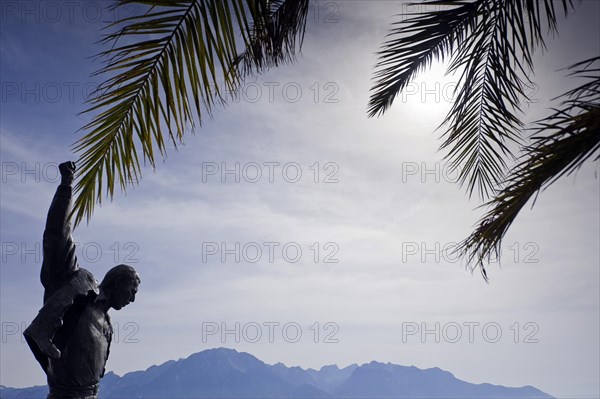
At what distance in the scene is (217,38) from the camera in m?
2.59

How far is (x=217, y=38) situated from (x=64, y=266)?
2308 millimetres

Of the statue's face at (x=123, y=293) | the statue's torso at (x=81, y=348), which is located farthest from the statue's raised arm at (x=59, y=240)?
the statue's face at (x=123, y=293)

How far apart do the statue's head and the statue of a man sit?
0.07 m

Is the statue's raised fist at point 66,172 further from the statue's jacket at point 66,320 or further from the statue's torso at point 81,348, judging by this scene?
the statue's torso at point 81,348

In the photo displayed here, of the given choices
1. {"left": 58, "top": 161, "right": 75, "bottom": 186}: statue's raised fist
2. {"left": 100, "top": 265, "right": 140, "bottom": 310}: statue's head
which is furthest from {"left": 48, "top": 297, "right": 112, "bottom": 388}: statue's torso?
{"left": 58, "top": 161, "right": 75, "bottom": 186}: statue's raised fist

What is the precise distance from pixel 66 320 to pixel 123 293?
42cm

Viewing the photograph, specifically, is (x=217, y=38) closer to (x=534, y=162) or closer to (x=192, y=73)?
(x=192, y=73)

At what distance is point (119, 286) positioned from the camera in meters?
4.34

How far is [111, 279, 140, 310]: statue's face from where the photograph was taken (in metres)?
4.34

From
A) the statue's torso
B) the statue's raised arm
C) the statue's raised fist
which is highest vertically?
the statue's raised fist

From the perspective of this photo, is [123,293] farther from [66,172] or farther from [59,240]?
[66,172]

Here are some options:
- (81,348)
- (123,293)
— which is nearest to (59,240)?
(123,293)

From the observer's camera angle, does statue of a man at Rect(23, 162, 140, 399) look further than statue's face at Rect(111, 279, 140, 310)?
No

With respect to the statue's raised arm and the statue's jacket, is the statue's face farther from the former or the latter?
the statue's raised arm
